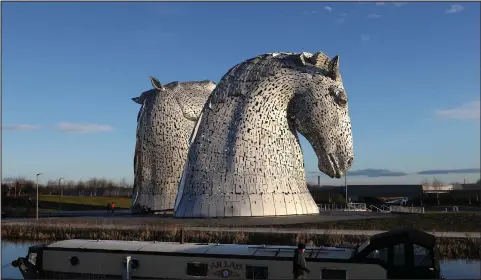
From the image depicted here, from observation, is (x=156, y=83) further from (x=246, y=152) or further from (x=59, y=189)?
(x=59, y=189)

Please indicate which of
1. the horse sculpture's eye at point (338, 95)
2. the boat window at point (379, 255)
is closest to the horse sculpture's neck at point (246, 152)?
the horse sculpture's eye at point (338, 95)

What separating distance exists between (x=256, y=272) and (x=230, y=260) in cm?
71

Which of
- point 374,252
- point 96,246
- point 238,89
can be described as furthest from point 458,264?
point 238,89

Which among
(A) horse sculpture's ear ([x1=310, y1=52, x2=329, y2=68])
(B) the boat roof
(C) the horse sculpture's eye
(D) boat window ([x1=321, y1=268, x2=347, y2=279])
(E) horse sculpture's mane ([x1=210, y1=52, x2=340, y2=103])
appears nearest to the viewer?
(D) boat window ([x1=321, y1=268, x2=347, y2=279])

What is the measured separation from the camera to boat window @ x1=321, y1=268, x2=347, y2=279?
39.4ft

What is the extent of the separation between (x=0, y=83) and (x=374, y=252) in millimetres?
9993

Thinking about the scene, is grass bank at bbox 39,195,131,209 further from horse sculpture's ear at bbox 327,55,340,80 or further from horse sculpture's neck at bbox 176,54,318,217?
horse sculpture's ear at bbox 327,55,340,80

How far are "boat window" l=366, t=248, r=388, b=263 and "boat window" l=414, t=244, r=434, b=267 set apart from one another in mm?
631

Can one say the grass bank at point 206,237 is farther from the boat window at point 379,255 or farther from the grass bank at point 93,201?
the grass bank at point 93,201

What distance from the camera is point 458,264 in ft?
54.2

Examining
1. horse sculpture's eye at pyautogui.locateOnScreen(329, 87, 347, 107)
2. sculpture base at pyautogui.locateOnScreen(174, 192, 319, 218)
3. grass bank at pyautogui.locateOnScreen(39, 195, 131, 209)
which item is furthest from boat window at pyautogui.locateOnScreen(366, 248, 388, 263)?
grass bank at pyautogui.locateOnScreen(39, 195, 131, 209)

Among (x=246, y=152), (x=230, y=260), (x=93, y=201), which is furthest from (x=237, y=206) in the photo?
(x=93, y=201)

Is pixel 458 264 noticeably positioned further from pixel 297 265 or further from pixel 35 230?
pixel 35 230

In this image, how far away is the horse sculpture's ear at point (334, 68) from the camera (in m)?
26.8
